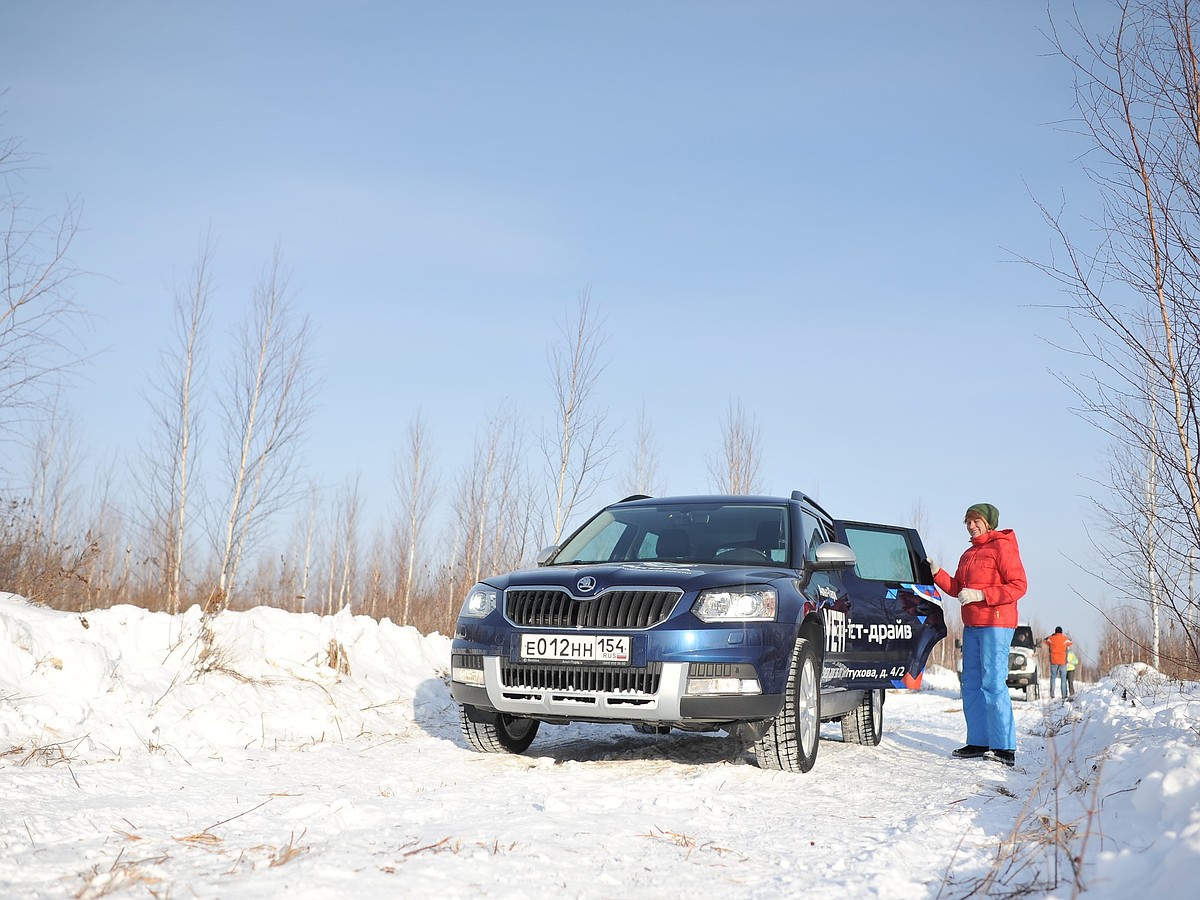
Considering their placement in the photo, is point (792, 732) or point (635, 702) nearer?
point (635, 702)

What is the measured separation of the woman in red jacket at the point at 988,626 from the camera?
7.14m

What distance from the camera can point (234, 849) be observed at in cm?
355

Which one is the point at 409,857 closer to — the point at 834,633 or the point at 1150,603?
the point at 834,633

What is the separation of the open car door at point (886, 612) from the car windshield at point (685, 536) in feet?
2.99

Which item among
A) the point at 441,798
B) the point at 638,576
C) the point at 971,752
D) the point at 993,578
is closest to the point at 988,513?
the point at 993,578

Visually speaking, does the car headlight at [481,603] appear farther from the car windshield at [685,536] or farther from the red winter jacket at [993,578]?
the red winter jacket at [993,578]

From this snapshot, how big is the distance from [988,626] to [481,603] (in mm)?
3723

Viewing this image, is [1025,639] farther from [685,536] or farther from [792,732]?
[792,732]

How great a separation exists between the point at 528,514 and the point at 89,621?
19561 millimetres

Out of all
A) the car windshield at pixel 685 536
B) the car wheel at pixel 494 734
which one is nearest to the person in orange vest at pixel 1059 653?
the car windshield at pixel 685 536

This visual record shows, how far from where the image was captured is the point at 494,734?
6.45 m

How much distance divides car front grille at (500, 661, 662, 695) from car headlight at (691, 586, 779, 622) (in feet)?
1.41

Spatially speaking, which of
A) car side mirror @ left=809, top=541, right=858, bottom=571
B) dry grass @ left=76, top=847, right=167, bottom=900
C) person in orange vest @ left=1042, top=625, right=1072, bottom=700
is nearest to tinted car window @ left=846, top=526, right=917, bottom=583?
car side mirror @ left=809, top=541, right=858, bottom=571

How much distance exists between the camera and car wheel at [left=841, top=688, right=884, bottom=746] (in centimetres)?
827
